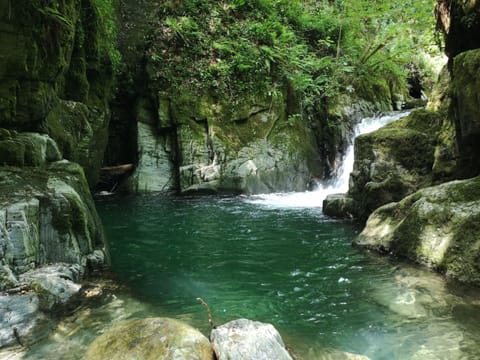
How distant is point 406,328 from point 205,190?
33.2 feet

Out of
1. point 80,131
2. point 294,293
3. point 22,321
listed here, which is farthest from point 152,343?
point 80,131

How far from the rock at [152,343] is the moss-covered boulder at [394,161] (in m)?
6.24

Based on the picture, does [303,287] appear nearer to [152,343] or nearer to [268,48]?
[152,343]

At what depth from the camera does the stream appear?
3.48m

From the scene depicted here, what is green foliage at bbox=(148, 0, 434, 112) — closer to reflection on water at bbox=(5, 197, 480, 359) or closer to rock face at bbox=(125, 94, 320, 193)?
rock face at bbox=(125, 94, 320, 193)

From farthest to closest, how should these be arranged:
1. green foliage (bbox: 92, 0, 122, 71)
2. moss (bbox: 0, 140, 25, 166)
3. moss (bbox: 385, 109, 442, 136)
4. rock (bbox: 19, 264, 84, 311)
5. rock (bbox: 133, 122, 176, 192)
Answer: rock (bbox: 133, 122, 176, 192) < green foliage (bbox: 92, 0, 122, 71) < moss (bbox: 385, 109, 442, 136) < moss (bbox: 0, 140, 25, 166) < rock (bbox: 19, 264, 84, 311)

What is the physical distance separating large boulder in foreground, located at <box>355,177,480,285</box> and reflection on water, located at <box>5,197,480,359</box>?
0.94 ft

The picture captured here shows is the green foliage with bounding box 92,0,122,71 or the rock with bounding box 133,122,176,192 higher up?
the green foliage with bounding box 92,0,122,71

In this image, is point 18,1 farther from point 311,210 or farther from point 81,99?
point 311,210

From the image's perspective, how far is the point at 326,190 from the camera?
14.1 m

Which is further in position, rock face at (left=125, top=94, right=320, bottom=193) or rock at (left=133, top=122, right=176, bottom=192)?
rock at (left=133, top=122, right=176, bottom=192)

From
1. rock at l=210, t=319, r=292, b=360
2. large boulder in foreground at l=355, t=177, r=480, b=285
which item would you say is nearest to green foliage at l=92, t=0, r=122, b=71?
large boulder in foreground at l=355, t=177, r=480, b=285

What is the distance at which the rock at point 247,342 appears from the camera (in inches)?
110

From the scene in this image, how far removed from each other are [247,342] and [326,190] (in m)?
11.7
